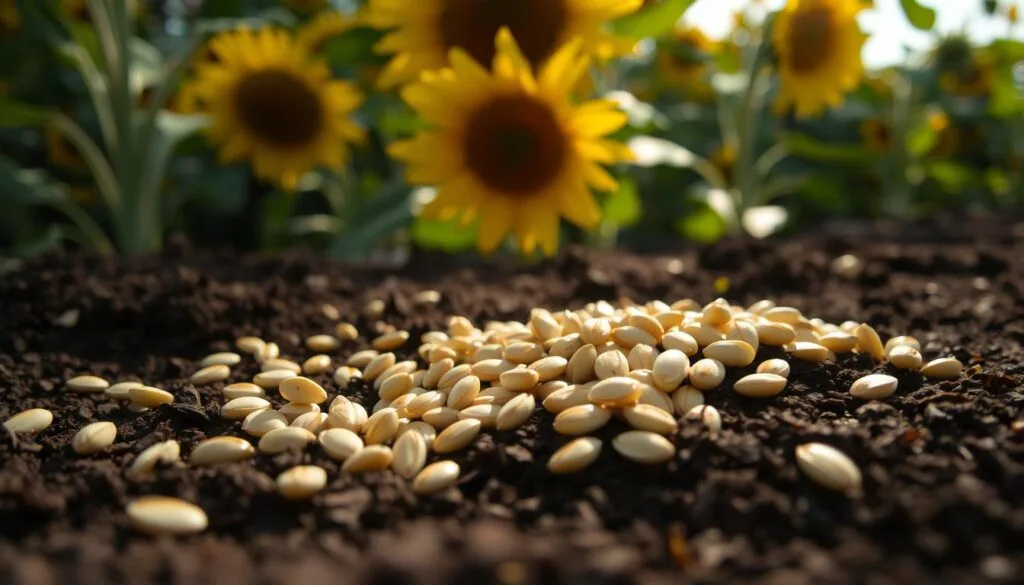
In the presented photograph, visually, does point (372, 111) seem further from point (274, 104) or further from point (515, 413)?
point (515, 413)

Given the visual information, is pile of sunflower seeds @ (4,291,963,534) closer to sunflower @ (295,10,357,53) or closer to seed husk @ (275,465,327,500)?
seed husk @ (275,465,327,500)

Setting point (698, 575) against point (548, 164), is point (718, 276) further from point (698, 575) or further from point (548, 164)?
point (698, 575)

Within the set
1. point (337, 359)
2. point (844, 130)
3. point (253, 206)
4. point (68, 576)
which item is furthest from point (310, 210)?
point (68, 576)

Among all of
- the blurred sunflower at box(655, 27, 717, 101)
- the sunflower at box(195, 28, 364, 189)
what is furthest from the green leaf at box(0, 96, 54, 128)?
the blurred sunflower at box(655, 27, 717, 101)

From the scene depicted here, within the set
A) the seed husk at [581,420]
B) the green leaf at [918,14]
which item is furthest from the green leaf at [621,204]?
the seed husk at [581,420]

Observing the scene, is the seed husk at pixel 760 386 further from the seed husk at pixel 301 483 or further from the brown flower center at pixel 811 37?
the brown flower center at pixel 811 37
